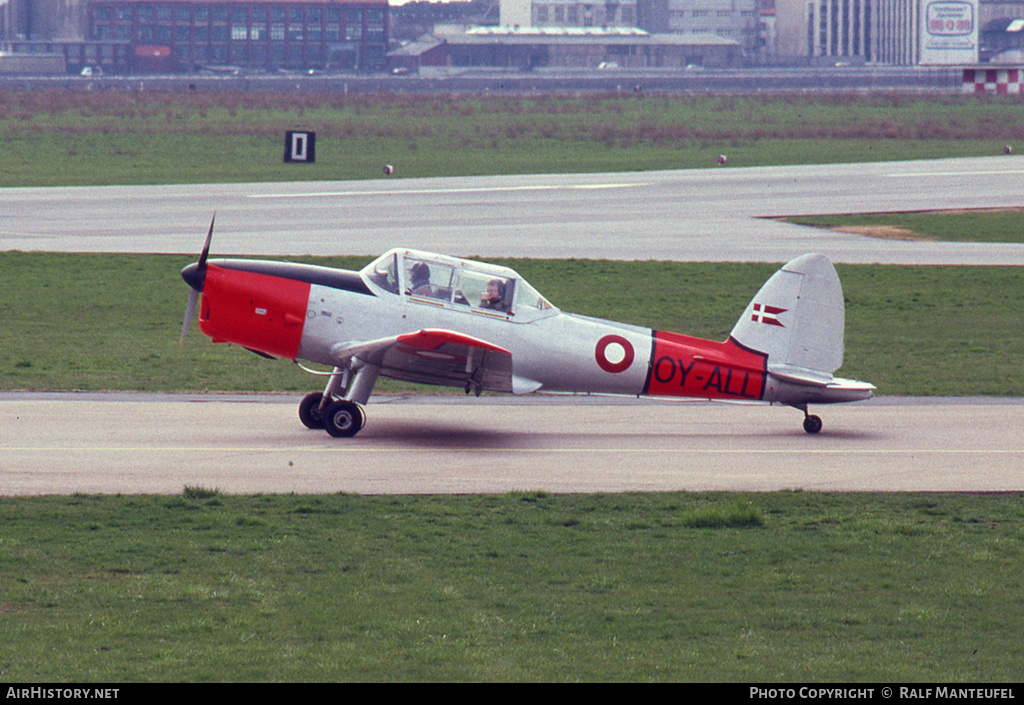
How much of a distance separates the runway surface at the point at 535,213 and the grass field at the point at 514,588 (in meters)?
21.9

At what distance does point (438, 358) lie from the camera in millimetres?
17047

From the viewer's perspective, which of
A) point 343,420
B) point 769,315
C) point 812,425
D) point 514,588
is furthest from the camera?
point 812,425

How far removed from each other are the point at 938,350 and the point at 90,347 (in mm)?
15920

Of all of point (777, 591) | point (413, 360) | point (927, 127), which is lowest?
point (777, 591)

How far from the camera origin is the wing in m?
16.5

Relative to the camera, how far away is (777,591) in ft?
35.0

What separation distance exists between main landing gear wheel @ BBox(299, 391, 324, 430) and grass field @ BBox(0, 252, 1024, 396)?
3089 mm

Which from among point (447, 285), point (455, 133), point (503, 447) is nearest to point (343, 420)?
point (503, 447)

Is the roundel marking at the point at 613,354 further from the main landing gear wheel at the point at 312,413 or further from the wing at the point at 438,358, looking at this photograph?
the main landing gear wheel at the point at 312,413

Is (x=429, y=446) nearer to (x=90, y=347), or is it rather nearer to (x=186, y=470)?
(x=186, y=470)

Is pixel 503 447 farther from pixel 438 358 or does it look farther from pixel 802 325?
pixel 802 325

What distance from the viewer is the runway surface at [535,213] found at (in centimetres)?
3625

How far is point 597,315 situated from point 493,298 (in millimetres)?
9689
